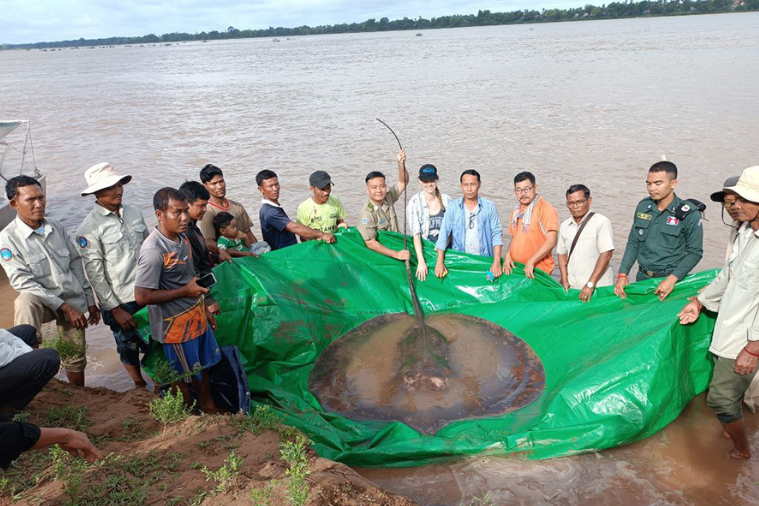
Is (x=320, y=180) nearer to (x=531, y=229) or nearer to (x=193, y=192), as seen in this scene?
(x=193, y=192)

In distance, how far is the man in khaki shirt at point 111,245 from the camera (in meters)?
4.31

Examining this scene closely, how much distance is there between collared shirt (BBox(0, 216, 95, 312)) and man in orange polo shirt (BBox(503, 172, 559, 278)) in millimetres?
3873

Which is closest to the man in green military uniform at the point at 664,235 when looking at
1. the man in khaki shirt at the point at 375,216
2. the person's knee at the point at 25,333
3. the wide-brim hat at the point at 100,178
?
the man in khaki shirt at the point at 375,216

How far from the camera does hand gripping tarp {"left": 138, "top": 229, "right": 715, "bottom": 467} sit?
3.69 meters

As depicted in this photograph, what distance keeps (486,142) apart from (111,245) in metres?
12.3

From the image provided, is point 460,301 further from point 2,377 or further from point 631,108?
point 631,108

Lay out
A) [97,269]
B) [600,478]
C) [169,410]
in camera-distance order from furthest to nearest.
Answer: [97,269] < [600,478] < [169,410]

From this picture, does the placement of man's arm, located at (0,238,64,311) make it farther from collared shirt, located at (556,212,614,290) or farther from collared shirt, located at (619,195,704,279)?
collared shirt, located at (619,195,704,279)

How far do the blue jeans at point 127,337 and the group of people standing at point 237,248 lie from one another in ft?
0.05

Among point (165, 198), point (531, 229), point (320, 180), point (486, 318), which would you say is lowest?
point (486, 318)

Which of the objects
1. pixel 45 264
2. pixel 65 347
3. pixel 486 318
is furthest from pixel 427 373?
pixel 45 264

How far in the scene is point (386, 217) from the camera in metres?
5.60

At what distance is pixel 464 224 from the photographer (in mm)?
5375

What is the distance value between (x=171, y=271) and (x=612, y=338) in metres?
3.43
